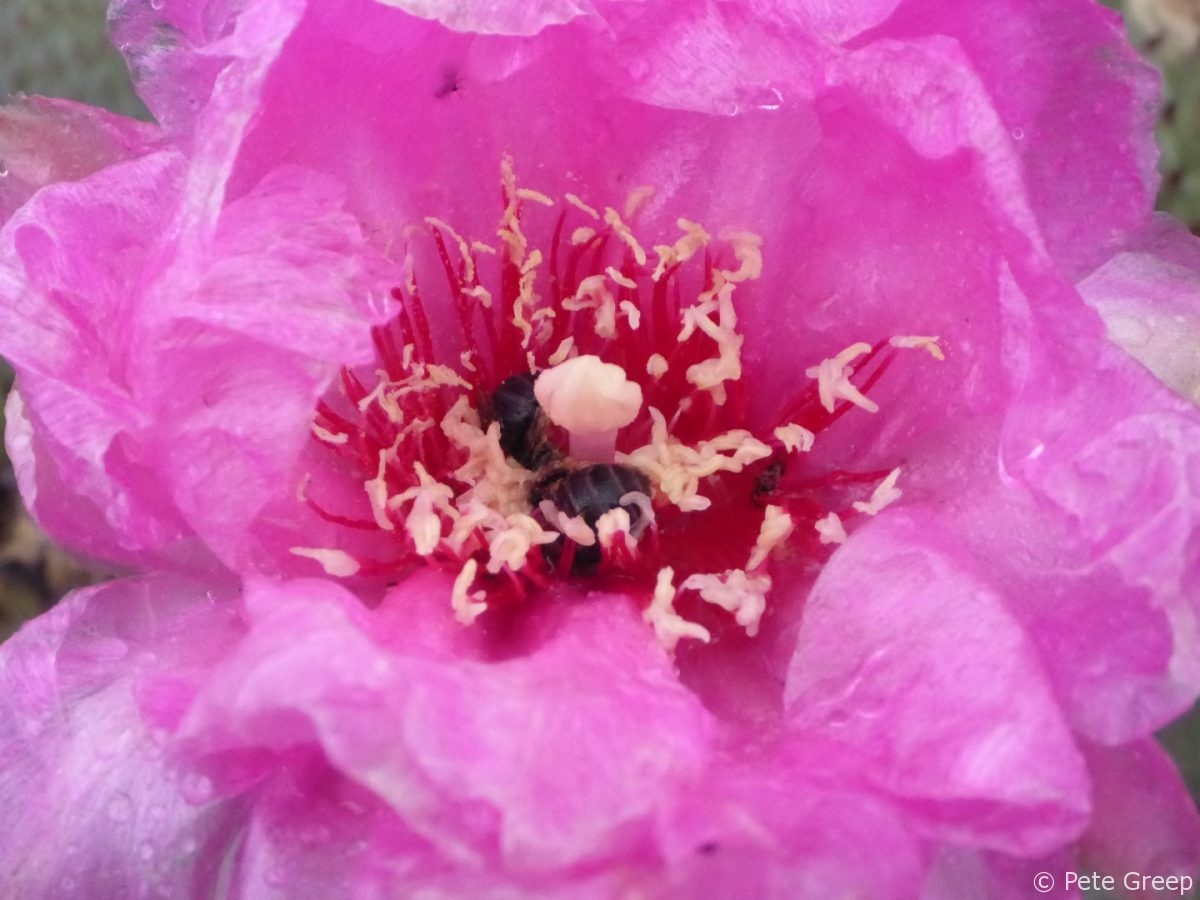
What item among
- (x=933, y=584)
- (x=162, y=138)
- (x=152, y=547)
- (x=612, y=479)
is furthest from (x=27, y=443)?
(x=933, y=584)

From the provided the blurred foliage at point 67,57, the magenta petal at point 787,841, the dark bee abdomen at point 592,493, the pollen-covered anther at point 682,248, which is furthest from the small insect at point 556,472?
the blurred foliage at point 67,57

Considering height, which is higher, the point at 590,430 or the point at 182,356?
the point at 182,356

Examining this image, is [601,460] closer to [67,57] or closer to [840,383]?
[840,383]

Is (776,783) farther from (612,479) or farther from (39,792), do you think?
(39,792)

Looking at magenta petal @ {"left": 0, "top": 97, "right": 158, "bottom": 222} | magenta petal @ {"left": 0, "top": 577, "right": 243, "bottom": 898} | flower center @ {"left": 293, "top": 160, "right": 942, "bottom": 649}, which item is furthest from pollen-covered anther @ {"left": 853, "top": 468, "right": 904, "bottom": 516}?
magenta petal @ {"left": 0, "top": 97, "right": 158, "bottom": 222}

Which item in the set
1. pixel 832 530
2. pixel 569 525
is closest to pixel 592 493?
pixel 569 525

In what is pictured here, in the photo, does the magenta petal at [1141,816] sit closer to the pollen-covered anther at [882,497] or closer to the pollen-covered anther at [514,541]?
the pollen-covered anther at [882,497]
